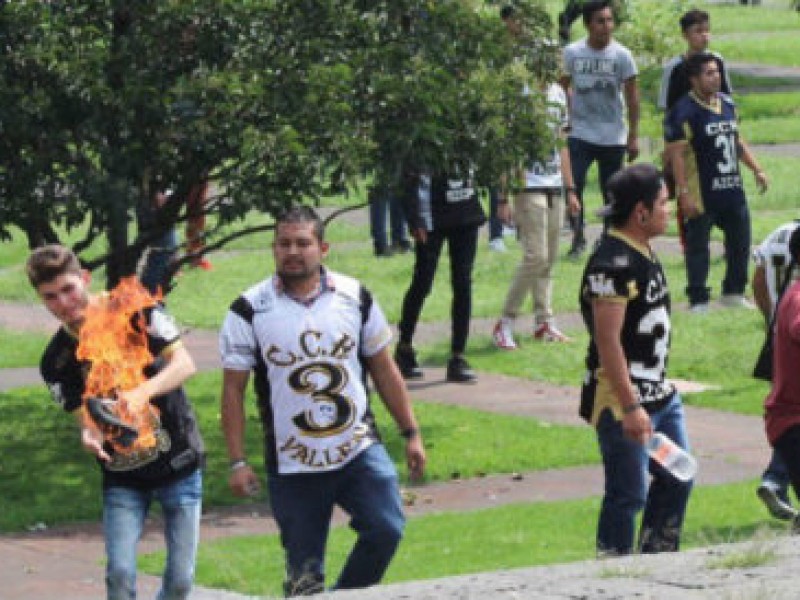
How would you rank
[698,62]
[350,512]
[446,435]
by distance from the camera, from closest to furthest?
[350,512]
[446,435]
[698,62]

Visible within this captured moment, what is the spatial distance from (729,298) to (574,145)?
2223 mm

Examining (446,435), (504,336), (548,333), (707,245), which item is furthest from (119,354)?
(707,245)

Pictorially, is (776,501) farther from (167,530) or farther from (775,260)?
(167,530)

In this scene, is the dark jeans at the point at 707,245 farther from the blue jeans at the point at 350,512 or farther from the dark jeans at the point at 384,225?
the blue jeans at the point at 350,512

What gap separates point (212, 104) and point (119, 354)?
3.85 m

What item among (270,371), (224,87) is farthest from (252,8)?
(270,371)

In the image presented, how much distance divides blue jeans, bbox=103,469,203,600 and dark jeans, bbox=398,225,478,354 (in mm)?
6933

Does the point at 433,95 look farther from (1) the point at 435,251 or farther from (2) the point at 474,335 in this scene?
(2) the point at 474,335

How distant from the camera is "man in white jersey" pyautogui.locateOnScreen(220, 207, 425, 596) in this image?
8.92 meters

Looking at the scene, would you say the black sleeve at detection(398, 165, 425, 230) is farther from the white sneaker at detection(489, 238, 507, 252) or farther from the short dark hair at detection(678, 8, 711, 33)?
the white sneaker at detection(489, 238, 507, 252)

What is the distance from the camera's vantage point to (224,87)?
1218cm

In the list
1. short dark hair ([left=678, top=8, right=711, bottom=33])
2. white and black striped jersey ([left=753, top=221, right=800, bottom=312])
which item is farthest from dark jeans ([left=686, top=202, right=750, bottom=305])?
white and black striped jersey ([left=753, top=221, right=800, bottom=312])

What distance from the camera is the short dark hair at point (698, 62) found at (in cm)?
1750

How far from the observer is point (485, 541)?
11.2 metres
